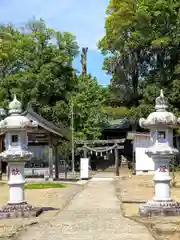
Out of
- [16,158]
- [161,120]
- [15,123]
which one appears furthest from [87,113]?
[161,120]

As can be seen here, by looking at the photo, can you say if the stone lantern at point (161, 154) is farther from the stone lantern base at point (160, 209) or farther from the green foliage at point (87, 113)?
the green foliage at point (87, 113)

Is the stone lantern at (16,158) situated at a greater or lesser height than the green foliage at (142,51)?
lesser

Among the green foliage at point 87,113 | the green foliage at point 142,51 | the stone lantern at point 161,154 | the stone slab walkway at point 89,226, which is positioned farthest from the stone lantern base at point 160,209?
the green foliage at point 87,113

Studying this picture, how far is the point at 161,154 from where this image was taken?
11.3 metres

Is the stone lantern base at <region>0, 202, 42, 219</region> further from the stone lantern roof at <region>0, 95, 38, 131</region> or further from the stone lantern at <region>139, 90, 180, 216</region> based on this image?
the stone lantern at <region>139, 90, 180, 216</region>

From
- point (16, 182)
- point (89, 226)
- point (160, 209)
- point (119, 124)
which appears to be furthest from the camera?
point (119, 124)

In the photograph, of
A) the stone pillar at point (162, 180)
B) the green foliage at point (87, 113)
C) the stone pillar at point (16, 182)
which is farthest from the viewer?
the green foliage at point (87, 113)

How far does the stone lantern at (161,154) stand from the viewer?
11.1m

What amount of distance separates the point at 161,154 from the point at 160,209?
4.47 ft

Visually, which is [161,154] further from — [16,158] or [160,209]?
[16,158]

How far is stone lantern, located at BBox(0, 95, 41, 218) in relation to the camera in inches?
453

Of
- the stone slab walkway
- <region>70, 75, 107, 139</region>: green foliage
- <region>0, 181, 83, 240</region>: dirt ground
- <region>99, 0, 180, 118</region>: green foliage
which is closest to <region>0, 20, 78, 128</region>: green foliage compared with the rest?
<region>70, 75, 107, 139</region>: green foliage

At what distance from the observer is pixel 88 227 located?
9461 millimetres

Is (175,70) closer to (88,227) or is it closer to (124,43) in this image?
(124,43)
